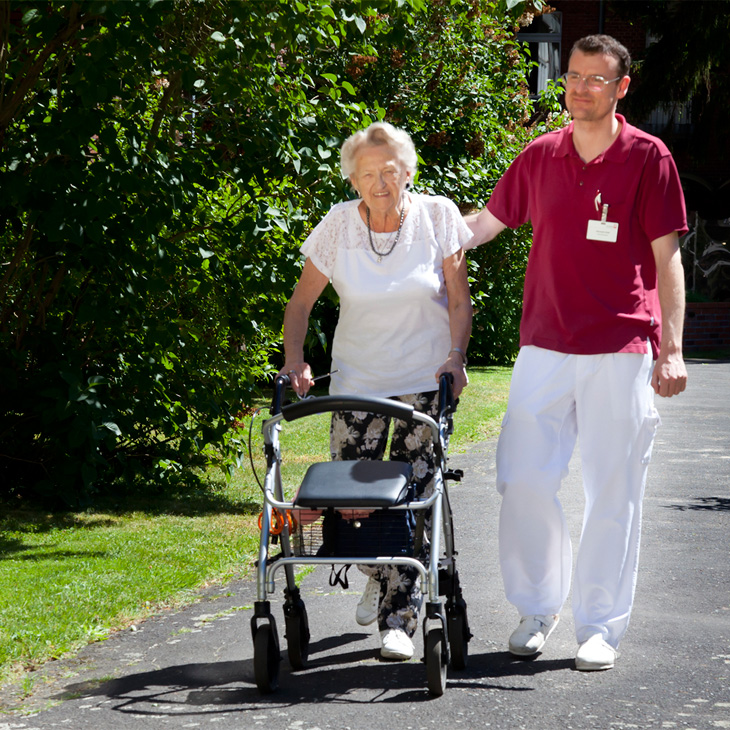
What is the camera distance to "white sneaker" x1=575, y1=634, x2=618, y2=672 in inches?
159

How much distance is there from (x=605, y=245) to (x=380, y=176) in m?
0.84

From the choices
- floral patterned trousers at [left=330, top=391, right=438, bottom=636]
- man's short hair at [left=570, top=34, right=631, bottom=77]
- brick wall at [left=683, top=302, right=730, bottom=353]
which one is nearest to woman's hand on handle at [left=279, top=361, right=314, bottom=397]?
floral patterned trousers at [left=330, top=391, right=438, bottom=636]

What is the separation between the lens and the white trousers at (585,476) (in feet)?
13.5

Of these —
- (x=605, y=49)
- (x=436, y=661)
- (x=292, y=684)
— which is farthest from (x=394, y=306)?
(x=292, y=684)

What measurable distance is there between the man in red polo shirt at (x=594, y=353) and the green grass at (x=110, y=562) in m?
1.78

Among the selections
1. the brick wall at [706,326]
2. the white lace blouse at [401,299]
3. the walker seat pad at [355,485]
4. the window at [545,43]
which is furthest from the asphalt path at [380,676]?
the window at [545,43]

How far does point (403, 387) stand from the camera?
424 cm

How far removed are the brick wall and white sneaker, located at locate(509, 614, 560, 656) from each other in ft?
68.9

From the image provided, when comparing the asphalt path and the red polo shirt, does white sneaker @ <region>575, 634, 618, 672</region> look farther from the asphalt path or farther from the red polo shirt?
the red polo shirt

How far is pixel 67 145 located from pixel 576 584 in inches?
141

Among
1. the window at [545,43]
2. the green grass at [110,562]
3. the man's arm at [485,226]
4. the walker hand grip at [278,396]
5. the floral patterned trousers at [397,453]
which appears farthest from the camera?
the window at [545,43]

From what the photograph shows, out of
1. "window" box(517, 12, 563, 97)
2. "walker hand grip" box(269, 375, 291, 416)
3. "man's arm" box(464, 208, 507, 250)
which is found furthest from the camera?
"window" box(517, 12, 563, 97)

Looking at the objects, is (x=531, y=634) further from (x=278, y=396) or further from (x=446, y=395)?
(x=278, y=396)

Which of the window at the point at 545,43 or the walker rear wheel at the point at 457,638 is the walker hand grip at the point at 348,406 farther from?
the window at the point at 545,43
